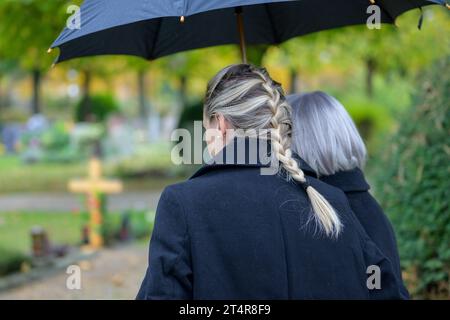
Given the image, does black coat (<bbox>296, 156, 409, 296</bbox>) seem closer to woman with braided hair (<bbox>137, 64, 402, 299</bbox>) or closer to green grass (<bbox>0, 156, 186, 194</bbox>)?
woman with braided hair (<bbox>137, 64, 402, 299</bbox>)

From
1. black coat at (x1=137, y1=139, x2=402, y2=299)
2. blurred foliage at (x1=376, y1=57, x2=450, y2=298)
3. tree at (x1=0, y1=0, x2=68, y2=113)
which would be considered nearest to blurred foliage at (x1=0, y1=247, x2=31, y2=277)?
tree at (x1=0, y1=0, x2=68, y2=113)

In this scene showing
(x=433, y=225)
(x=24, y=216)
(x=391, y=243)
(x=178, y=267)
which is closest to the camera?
(x=178, y=267)

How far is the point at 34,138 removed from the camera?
2123 centimetres

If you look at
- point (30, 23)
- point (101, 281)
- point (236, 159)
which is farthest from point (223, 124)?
point (30, 23)

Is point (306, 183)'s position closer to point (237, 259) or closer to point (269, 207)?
point (269, 207)

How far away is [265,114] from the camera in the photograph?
2.26m

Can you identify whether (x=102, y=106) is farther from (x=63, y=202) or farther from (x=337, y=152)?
(x=337, y=152)

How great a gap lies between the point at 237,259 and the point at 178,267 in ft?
0.61

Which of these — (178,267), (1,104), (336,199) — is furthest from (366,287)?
(1,104)

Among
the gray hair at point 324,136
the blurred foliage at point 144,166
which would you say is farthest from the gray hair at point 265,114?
the blurred foliage at point 144,166

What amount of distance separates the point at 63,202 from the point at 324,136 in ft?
42.4

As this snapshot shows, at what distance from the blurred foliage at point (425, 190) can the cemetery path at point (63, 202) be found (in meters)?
8.65

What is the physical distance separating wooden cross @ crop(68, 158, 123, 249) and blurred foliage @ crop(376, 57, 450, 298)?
4.85 metres

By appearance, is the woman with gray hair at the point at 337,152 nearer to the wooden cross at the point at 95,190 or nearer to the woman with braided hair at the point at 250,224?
the woman with braided hair at the point at 250,224
